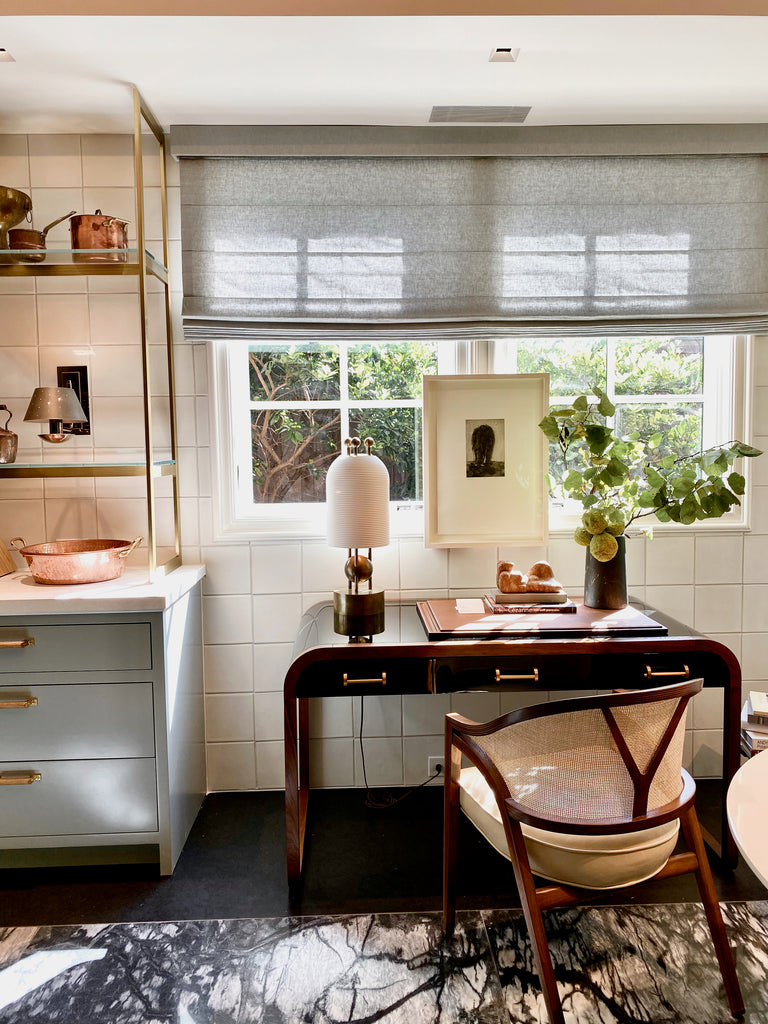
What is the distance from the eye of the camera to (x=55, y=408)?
8.23 feet

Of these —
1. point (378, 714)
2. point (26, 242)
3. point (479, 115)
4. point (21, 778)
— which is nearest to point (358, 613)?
point (378, 714)

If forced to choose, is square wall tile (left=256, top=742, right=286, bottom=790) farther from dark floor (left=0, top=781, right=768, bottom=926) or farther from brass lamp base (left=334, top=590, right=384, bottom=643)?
brass lamp base (left=334, top=590, right=384, bottom=643)

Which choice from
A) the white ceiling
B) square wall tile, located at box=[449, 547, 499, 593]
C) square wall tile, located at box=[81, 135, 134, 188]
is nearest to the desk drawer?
square wall tile, located at box=[449, 547, 499, 593]

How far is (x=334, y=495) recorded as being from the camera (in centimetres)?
242

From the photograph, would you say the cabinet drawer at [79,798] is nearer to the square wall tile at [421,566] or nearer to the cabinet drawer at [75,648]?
the cabinet drawer at [75,648]

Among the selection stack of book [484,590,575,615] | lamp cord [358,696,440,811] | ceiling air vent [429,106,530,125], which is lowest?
lamp cord [358,696,440,811]

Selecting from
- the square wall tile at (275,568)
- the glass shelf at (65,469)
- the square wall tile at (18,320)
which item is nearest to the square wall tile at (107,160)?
the square wall tile at (18,320)

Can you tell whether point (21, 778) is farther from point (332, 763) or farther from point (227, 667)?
point (332, 763)

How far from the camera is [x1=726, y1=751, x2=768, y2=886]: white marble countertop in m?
1.06

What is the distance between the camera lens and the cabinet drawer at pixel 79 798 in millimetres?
2312

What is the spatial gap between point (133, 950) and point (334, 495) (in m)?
1.37

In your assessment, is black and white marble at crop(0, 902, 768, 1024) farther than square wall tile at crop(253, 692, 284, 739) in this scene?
No

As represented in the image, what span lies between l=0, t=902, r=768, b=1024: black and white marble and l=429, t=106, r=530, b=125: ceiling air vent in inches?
97.0

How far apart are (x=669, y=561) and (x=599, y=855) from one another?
4.92 ft
